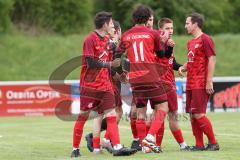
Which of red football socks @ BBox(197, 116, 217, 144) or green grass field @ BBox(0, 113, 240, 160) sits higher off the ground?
red football socks @ BBox(197, 116, 217, 144)

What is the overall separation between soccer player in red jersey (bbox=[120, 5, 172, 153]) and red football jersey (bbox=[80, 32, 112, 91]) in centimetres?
45

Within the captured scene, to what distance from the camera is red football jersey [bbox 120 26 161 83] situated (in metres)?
11.7

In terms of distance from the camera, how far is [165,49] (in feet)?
40.3

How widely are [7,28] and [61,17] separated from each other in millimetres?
4778

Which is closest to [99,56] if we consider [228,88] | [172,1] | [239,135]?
[239,135]

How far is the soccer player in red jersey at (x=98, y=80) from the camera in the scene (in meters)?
11.3

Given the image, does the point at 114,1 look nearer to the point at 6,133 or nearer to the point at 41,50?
the point at 41,50

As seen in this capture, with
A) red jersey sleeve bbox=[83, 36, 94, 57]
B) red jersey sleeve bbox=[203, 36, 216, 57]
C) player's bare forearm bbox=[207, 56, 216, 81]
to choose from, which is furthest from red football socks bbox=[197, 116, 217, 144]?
red jersey sleeve bbox=[83, 36, 94, 57]

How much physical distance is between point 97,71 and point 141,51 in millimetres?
801

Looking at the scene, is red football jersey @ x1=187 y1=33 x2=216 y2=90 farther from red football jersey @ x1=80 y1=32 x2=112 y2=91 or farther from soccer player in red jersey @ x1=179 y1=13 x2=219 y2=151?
red football jersey @ x1=80 y1=32 x2=112 y2=91

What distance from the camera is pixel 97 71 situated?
11414mm

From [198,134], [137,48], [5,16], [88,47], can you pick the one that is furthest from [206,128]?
[5,16]

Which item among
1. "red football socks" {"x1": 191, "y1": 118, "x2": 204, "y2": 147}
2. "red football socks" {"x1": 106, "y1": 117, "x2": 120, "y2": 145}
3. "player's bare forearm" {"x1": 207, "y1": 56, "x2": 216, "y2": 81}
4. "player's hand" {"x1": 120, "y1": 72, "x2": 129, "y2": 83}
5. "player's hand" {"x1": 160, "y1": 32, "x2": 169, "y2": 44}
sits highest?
"player's hand" {"x1": 160, "y1": 32, "x2": 169, "y2": 44}

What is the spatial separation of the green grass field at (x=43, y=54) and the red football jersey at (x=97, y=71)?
2401 centimetres
